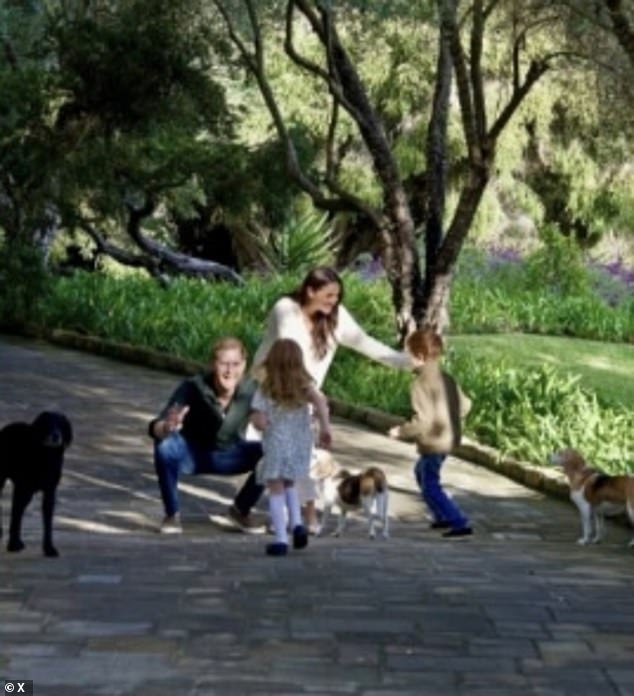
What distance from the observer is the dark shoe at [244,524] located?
10195 mm

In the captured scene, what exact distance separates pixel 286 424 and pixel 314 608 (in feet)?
7.80

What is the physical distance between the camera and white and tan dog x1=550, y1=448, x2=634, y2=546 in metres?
10.1

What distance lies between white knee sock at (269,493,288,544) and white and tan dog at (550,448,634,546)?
2030 mm

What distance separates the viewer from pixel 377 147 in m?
18.6

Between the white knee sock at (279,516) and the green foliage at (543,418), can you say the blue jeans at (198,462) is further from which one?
the green foliage at (543,418)

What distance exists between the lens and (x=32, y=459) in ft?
29.3

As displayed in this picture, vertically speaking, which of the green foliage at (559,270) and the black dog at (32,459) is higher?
the green foliage at (559,270)

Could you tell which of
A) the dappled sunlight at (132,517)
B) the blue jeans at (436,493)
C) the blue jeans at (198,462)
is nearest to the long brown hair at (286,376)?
the blue jeans at (198,462)

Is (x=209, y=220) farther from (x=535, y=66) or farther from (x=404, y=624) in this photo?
(x=404, y=624)

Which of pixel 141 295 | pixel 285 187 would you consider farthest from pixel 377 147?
pixel 141 295

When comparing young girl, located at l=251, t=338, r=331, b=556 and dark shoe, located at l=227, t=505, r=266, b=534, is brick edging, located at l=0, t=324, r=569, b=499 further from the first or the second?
young girl, located at l=251, t=338, r=331, b=556

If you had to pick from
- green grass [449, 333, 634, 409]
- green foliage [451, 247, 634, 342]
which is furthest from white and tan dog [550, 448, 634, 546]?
green foliage [451, 247, 634, 342]

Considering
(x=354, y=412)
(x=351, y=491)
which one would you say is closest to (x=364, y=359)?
(x=354, y=412)

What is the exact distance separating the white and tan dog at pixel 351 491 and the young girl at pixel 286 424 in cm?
57
